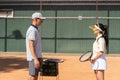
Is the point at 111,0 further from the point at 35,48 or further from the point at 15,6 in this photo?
the point at 35,48

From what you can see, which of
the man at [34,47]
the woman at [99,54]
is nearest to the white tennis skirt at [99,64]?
the woman at [99,54]

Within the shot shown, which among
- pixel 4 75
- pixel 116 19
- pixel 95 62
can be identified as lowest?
pixel 4 75

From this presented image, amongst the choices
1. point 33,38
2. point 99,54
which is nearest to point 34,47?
point 33,38

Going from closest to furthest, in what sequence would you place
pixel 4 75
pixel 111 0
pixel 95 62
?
1. pixel 95 62
2. pixel 4 75
3. pixel 111 0

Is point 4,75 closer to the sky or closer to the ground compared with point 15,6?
closer to the ground

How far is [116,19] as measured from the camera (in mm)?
22875

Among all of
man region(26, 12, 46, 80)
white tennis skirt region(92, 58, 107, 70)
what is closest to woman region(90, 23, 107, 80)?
white tennis skirt region(92, 58, 107, 70)

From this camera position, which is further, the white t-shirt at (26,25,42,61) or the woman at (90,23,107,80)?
the white t-shirt at (26,25,42,61)

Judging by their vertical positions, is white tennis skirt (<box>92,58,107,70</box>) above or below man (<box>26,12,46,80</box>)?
below

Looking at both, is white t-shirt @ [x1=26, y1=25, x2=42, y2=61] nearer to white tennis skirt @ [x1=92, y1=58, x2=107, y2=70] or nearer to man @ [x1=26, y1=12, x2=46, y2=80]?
man @ [x1=26, y1=12, x2=46, y2=80]

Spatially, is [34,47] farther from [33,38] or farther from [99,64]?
[99,64]

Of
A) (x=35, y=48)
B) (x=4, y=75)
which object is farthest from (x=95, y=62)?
(x=4, y=75)

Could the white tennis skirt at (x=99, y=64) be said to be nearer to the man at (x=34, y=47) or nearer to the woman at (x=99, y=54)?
the woman at (x=99, y=54)

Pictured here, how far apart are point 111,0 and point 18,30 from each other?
19.5 feet
